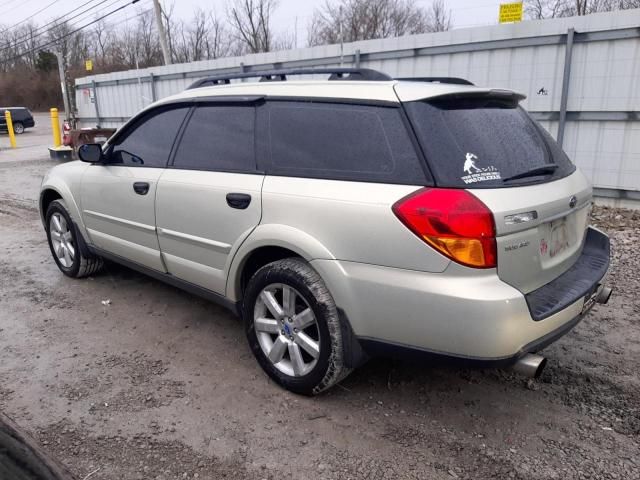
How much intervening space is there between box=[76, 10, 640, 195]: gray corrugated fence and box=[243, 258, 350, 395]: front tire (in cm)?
613

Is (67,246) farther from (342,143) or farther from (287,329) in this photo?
(342,143)

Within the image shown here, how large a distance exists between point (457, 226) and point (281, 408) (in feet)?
4.72

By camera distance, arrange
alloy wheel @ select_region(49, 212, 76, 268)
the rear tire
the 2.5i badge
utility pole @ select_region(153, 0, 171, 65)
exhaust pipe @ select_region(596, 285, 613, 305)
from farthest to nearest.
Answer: utility pole @ select_region(153, 0, 171, 65), alloy wheel @ select_region(49, 212, 76, 268), the rear tire, exhaust pipe @ select_region(596, 285, 613, 305), the 2.5i badge

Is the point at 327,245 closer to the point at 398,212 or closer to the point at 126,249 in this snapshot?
the point at 398,212

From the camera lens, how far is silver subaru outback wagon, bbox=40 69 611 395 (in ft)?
7.45

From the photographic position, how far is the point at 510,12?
24.5ft

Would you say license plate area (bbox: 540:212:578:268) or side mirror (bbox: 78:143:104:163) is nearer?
license plate area (bbox: 540:212:578:268)

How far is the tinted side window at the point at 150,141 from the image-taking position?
3.70 m

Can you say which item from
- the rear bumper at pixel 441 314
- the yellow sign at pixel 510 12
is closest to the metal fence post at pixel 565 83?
the yellow sign at pixel 510 12

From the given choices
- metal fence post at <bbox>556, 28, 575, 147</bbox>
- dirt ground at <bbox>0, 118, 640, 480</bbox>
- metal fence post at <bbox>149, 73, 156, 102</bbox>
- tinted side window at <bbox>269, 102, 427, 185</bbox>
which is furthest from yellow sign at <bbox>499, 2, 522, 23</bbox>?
metal fence post at <bbox>149, 73, 156, 102</bbox>

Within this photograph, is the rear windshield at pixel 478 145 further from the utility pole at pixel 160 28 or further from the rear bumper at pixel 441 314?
the utility pole at pixel 160 28

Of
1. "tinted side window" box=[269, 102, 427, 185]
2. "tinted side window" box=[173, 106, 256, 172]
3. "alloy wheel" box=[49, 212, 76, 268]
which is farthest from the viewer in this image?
"alloy wheel" box=[49, 212, 76, 268]

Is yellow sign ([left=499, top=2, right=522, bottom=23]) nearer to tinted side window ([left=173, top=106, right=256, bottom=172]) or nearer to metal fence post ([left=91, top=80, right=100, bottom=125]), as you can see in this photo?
tinted side window ([left=173, top=106, right=256, bottom=172])

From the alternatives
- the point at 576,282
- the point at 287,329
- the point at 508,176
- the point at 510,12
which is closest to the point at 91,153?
the point at 287,329
